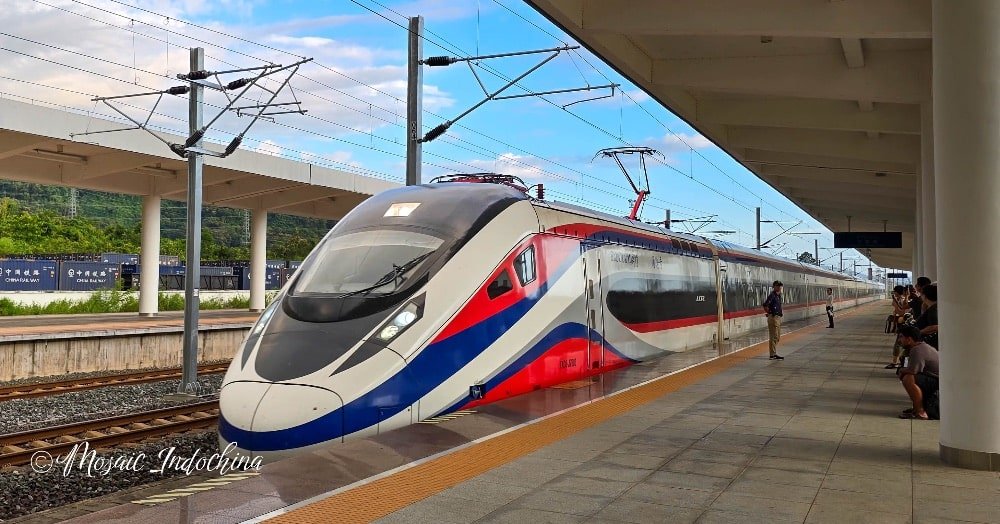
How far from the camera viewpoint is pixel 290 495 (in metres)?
5.57

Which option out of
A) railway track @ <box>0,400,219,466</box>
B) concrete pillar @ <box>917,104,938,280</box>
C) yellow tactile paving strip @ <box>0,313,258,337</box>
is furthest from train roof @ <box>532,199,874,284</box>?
yellow tactile paving strip @ <box>0,313,258,337</box>

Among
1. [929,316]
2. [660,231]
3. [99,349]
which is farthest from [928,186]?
[99,349]

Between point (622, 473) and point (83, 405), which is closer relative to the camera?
point (622, 473)

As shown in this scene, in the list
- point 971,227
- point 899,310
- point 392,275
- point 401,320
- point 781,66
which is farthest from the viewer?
point 899,310

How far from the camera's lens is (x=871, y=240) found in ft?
117

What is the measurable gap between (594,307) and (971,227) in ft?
21.4

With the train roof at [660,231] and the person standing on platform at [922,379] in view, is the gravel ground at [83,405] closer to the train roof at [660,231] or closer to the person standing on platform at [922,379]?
the train roof at [660,231]

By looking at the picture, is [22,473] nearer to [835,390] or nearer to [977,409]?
[977,409]

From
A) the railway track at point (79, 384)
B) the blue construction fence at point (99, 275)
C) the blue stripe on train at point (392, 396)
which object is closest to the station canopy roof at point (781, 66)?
the blue stripe on train at point (392, 396)

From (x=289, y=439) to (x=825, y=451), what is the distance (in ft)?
15.7

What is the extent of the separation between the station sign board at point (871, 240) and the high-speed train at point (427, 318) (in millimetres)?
25047

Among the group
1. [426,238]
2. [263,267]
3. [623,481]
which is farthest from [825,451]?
[263,267]

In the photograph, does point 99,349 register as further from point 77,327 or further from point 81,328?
point 77,327

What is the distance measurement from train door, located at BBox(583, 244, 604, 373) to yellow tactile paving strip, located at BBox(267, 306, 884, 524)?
2.09 metres
